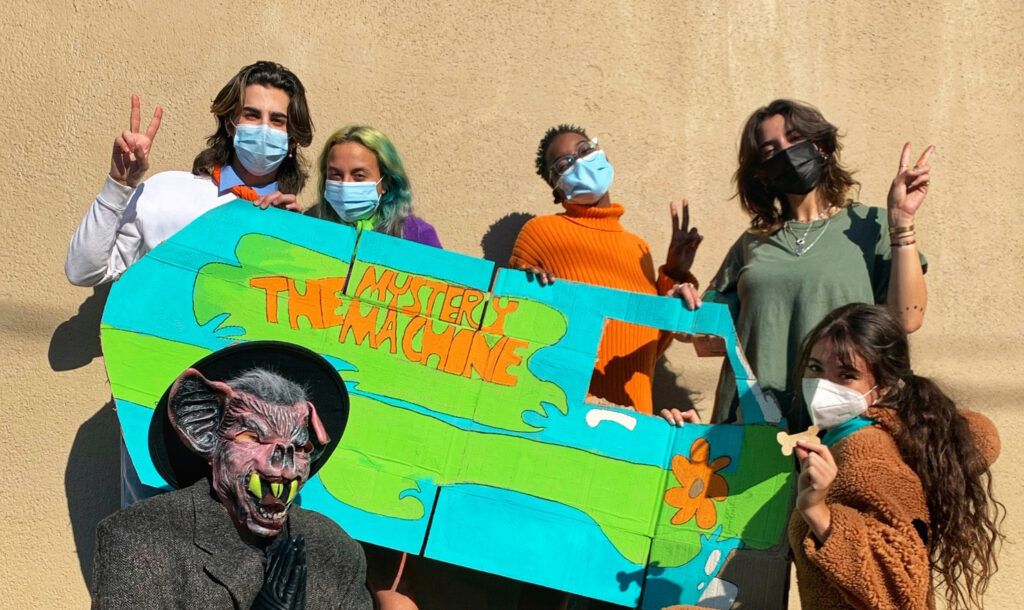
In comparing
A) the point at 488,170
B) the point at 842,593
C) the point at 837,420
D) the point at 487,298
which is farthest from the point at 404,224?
the point at 842,593

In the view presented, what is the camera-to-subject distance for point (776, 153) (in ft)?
13.6

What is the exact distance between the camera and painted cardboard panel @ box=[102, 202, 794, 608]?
3.74m

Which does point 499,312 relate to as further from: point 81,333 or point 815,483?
point 81,333

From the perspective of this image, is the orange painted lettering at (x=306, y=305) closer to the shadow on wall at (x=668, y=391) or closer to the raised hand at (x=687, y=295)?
the raised hand at (x=687, y=295)

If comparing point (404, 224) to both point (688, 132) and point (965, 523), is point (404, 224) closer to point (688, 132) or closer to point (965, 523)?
point (688, 132)

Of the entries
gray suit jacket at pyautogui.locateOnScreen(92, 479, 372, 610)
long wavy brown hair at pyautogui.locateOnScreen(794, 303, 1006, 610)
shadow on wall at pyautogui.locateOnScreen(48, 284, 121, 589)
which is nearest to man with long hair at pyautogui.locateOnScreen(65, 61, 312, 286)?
shadow on wall at pyautogui.locateOnScreen(48, 284, 121, 589)

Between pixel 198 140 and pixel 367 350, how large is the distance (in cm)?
158

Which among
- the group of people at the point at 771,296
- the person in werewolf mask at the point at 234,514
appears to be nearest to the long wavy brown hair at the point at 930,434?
the group of people at the point at 771,296

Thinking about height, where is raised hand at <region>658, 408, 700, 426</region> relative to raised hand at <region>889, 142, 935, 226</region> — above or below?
below

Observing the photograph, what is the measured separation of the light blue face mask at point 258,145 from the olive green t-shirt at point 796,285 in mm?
1670

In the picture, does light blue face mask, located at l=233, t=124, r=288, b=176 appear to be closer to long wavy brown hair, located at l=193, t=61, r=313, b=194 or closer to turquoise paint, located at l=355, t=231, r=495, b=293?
long wavy brown hair, located at l=193, t=61, r=313, b=194

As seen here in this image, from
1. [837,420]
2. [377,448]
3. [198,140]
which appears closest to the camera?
[837,420]

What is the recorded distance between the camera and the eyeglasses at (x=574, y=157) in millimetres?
4430

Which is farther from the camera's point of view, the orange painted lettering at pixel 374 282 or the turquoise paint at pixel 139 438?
the orange painted lettering at pixel 374 282
